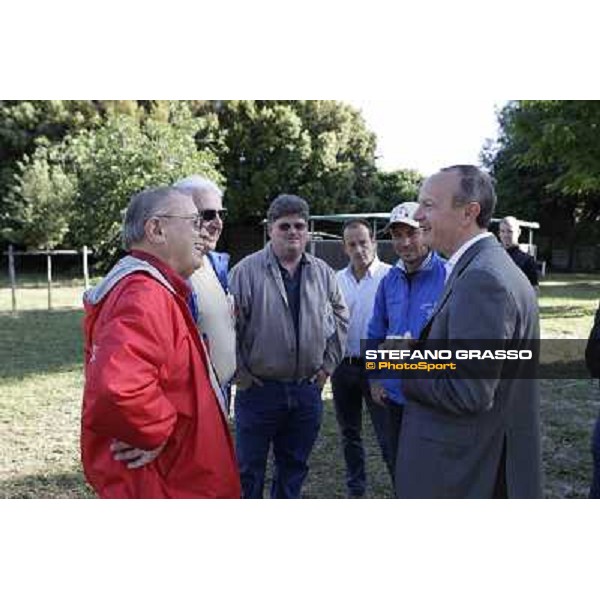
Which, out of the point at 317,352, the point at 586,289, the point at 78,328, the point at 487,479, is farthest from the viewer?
the point at 78,328

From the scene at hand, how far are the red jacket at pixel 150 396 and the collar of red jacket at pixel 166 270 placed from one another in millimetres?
19

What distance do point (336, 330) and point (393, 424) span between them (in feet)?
1.45

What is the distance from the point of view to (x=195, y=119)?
2537 mm

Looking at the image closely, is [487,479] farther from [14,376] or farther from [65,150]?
[14,376]

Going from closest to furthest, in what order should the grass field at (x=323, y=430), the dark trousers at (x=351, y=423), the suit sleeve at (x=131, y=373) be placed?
the suit sleeve at (x=131, y=373) < the grass field at (x=323, y=430) < the dark trousers at (x=351, y=423)

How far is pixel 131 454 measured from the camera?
1495 millimetres

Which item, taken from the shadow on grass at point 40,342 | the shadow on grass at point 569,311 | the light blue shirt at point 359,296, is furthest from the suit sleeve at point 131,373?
the shadow on grass at point 40,342

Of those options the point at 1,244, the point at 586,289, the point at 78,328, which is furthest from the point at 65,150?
the point at 78,328

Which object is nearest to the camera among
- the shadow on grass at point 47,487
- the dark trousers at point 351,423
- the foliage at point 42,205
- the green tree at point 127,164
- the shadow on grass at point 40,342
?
the shadow on grass at point 47,487

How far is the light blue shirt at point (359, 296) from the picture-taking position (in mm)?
2527

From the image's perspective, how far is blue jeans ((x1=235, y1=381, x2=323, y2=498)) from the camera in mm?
2445

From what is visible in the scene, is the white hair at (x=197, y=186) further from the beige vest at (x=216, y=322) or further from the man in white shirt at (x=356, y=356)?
the man in white shirt at (x=356, y=356)

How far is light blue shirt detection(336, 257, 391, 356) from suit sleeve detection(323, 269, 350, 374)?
4 centimetres

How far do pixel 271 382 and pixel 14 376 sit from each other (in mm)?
3450
